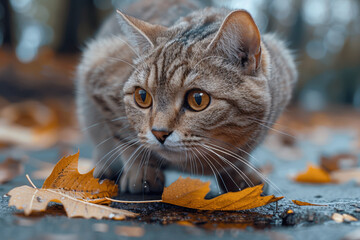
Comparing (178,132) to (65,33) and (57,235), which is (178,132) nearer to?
(57,235)

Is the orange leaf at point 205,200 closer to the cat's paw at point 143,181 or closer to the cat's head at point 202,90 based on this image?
the cat's head at point 202,90

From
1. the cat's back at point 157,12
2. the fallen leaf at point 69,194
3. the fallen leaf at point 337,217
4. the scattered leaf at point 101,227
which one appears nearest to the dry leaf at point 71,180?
the fallen leaf at point 69,194

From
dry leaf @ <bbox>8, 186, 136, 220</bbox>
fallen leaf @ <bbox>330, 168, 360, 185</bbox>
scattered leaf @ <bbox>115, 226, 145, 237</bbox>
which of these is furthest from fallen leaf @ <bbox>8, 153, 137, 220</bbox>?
fallen leaf @ <bbox>330, 168, 360, 185</bbox>

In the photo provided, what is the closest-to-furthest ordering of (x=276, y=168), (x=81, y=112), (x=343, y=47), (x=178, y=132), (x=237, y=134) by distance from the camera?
(x=178, y=132) < (x=237, y=134) < (x=81, y=112) < (x=276, y=168) < (x=343, y=47)

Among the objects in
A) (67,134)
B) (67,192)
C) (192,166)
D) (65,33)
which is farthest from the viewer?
(65,33)

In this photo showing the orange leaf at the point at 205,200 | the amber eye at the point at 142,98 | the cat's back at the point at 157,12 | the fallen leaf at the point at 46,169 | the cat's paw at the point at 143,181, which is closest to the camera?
the orange leaf at the point at 205,200

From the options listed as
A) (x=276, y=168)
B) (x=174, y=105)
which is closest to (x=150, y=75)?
(x=174, y=105)
